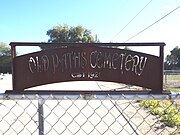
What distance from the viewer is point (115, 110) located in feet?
32.6

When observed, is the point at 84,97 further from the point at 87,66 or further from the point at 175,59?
the point at 175,59

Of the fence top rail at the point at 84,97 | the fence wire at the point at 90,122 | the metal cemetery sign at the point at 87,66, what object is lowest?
the fence wire at the point at 90,122

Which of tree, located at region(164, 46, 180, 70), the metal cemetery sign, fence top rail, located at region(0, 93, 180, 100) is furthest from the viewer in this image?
tree, located at region(164, 46, 180, 70)

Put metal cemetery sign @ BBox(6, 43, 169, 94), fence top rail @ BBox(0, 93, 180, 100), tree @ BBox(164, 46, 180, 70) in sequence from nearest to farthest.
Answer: fence top rail @ BBox(0, 93, 180, 100), metal cemetery sign @ BBox(6, 43, 169, 94), tree @ BBox(164, 46, 180, 70)

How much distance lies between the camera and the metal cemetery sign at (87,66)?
2.91 meters

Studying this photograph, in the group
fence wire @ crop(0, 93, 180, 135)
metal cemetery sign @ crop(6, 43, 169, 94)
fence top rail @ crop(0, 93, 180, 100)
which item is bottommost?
fence wire @ crop(0, 93, 180, 135)

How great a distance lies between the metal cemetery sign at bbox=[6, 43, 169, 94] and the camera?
2910mm

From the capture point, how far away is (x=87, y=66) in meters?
2.91

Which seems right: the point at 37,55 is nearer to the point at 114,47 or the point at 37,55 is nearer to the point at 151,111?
the point at 114,47

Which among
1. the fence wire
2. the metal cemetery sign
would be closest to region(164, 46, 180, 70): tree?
the fence wire

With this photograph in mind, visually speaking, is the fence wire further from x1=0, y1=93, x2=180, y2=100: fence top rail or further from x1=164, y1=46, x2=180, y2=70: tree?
x1=164, y1=46, x2=180, y2=70: tree

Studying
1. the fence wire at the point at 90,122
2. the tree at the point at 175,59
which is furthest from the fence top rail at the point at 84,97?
the tree at the point at 175,59

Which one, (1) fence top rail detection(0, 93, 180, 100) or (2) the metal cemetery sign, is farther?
(2) the metal cemetery sign

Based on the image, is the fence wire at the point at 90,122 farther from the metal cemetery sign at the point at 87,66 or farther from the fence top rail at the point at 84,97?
the metal cemetery sign at the point at 87,66
